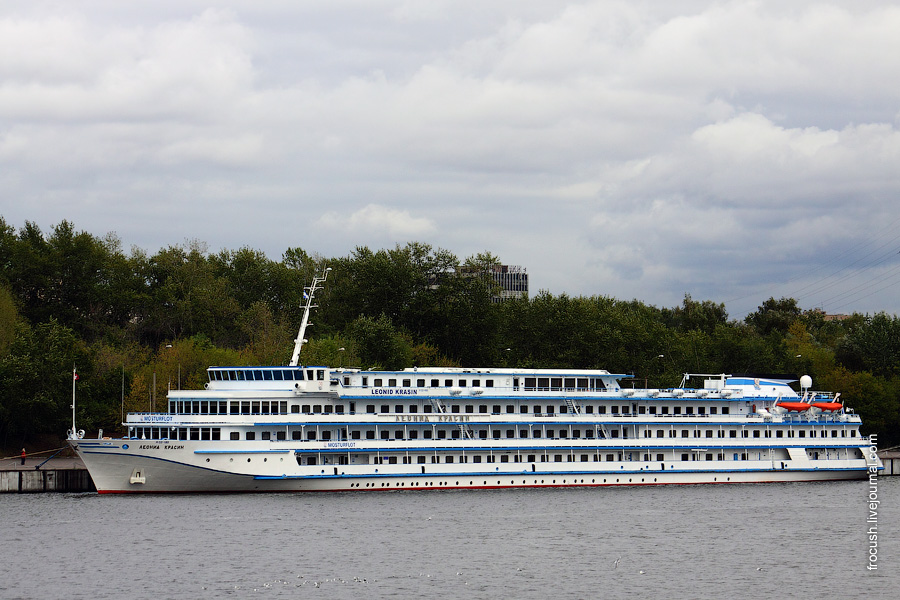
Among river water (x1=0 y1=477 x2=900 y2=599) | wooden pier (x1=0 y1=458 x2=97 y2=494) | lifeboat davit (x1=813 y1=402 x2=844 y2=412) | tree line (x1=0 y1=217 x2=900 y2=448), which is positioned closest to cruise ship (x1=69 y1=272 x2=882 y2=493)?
lifeboat davit (x1=813 y1=402 x2=844 y2=412)

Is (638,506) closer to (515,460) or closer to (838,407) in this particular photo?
(515,460)

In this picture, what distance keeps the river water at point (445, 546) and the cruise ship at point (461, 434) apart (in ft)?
5.40

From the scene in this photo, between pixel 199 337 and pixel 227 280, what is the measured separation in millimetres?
19086

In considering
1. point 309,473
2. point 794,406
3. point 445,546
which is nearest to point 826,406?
point 794,406

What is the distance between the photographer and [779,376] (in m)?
70.1

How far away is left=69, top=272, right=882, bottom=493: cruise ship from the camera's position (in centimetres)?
5744

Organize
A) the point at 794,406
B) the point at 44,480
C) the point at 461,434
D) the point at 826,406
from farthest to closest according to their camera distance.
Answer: the point at 826,406
the point at 794,406
the point at 44,480
the point at 461,434

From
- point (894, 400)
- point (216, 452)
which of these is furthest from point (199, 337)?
point (894, 400)

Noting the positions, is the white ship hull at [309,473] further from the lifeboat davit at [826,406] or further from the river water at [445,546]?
the lifeboat davit at [826,406]

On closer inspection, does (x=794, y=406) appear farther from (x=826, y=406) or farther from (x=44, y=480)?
(x=44, y=480)

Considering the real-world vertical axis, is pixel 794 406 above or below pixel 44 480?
above

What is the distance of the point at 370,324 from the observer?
293 feet

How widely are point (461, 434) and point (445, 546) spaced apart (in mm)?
17178

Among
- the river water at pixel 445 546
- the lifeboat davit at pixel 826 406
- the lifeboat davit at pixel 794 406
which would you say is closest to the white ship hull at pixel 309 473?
the river water at pixel 445 546
